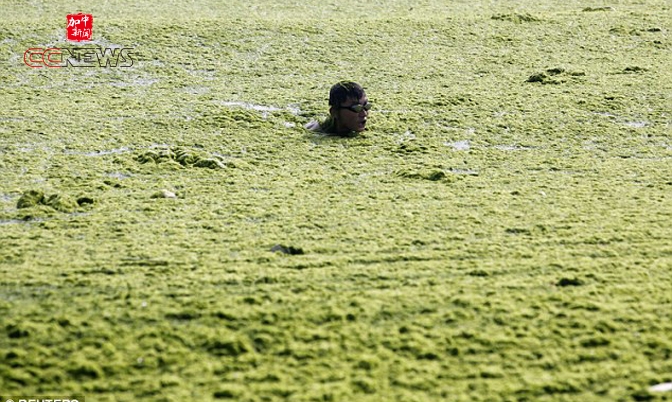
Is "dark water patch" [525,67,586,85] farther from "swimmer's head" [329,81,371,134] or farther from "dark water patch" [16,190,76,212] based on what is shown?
"dark water patch" [16,190,76,212]

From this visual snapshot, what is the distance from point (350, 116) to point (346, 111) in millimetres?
27

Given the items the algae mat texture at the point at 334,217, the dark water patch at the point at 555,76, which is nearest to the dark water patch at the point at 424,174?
the algae mat texture at the point at 334,217

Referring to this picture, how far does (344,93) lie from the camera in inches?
129

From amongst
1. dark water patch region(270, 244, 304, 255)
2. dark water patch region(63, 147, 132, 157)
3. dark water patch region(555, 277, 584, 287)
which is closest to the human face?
dark water patch region(63, 147, 132, 157)

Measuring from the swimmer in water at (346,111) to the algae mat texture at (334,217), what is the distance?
0.29 ft

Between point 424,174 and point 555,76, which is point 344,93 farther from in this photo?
point 555,76

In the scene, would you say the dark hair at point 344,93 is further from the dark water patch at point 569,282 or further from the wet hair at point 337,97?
the dark water patch at point 569,282

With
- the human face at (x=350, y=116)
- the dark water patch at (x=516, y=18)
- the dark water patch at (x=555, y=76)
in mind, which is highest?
the dark water patch at (x=516, y=18)

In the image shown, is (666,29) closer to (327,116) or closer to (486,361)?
(327,116)

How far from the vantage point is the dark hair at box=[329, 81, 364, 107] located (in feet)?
10.7

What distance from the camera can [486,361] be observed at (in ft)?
5.84

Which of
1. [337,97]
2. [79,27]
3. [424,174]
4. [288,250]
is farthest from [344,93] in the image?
[79,27]

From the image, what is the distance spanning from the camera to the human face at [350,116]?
326cm

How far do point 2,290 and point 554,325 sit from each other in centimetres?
139
